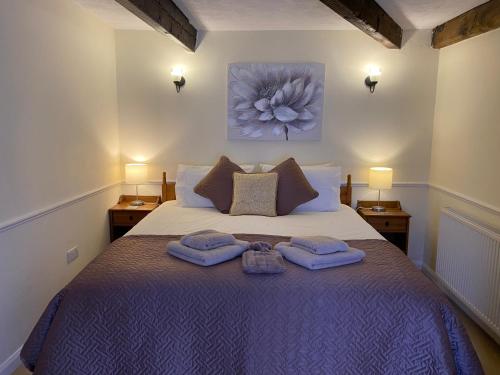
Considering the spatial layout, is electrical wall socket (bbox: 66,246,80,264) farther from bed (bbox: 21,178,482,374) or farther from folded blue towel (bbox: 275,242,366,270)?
folded blue towel (bbox: 275,242,366,270)

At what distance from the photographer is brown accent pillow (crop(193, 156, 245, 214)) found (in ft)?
10.9

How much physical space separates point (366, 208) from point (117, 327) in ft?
8.82

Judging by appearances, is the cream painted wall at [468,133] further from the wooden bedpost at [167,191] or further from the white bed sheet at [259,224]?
the wooden bedpost at [167,191]

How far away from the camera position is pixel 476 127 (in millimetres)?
2957

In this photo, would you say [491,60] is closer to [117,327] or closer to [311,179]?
[311,179]

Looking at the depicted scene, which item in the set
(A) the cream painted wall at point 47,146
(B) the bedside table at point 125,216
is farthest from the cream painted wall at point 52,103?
(B) the bedside table at point 125,216

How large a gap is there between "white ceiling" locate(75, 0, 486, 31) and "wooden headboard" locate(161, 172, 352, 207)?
142 centimetres

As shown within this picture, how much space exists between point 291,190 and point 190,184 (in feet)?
3.00

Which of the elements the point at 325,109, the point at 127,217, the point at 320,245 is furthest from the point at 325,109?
the point at 127,217

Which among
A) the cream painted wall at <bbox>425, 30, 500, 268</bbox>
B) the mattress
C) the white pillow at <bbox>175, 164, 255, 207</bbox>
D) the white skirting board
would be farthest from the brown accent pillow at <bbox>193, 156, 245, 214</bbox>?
the cream painted wall at <bbox>425, 30, 500, 268</bbox>

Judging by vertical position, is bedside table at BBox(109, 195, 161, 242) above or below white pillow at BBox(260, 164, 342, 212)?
below

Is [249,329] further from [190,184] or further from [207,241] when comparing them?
[190,184]

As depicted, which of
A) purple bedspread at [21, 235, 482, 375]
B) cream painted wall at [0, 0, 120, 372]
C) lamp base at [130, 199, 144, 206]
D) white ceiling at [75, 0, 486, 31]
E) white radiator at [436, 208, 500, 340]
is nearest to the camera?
purple bedspread at [21, 235, 482, 375]

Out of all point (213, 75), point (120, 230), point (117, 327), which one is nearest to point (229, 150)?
point (213, 75)
